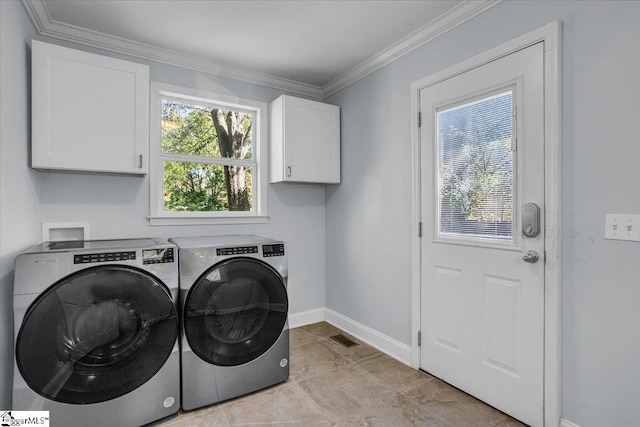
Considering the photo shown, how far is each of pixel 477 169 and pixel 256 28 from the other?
177cm

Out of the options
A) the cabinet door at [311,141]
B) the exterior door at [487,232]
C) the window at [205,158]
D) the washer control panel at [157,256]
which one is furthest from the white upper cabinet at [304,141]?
the washer control panel at [157,256]

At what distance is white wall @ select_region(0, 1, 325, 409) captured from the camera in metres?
1.66

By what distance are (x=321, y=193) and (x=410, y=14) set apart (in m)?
1.83

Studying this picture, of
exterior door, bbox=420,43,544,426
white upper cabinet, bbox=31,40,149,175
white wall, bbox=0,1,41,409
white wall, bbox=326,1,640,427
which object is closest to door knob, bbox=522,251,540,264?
exterior door, bbox=420,43,544,426

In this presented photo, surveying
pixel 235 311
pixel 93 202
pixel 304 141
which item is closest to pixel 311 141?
pixel 304 141

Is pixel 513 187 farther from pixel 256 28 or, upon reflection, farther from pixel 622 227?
pixel 256 28

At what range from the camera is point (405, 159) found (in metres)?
2.50

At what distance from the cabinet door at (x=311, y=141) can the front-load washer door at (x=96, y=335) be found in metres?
1.54

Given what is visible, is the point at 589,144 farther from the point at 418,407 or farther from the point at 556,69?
the point at 418,407

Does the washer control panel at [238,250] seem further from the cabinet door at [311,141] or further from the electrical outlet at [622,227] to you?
the electrical outlet at [622,227]

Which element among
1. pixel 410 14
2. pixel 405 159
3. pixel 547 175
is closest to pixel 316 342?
pixel 405 159

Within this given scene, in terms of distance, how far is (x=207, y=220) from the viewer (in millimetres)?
2861

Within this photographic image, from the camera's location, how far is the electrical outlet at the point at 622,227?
4.62 ft

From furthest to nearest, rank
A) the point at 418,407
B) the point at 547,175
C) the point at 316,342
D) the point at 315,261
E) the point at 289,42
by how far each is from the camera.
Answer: the point at 315,261, the point at 316,342, the point at 289,42, the point at 418,407, the point at 547,175
